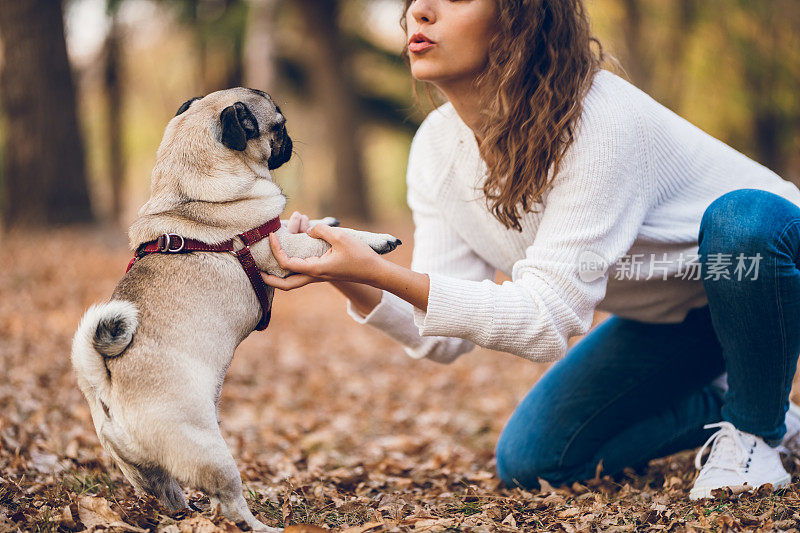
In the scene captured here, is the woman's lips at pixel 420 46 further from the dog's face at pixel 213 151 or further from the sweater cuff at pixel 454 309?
the sweater cuff at pixel 454 309

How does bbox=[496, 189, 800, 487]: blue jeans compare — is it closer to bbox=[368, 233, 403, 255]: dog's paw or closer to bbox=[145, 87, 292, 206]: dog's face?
bbox=[368, 233, 403, 255]: dog's paw

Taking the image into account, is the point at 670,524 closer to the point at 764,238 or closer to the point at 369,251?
the point at 764,238

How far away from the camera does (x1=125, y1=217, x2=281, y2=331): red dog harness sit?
2336mm

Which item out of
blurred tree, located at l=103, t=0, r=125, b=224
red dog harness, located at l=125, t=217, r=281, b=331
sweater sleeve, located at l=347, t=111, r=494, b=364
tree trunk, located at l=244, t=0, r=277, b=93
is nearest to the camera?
red dog harness, located at l=125, t=217, r=281, b=331

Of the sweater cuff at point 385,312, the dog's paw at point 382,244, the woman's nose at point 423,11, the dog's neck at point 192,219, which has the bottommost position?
the sweater cuff at point 385,312

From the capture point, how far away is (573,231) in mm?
2525

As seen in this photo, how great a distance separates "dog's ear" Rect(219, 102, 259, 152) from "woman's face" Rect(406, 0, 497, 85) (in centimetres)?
66

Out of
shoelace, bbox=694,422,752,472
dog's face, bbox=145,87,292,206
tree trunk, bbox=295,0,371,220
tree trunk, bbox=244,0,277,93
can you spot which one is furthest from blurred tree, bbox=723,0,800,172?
dog's face, bbox=145,87,292,206

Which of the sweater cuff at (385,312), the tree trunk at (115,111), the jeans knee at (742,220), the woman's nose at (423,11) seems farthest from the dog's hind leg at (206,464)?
the tree trunk at (115,111)

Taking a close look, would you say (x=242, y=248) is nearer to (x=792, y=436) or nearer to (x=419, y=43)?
(x=419, y=43)

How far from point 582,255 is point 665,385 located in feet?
3.67

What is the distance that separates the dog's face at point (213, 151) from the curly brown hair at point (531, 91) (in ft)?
2.86

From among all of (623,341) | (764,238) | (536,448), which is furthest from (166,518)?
(764,238)

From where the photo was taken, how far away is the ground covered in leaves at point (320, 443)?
241cm
